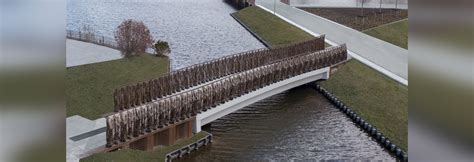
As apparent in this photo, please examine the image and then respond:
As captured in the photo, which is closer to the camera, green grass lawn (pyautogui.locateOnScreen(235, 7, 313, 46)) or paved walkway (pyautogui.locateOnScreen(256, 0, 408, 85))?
paved walkway (pyautogui.locateOnScreen(256, 0, 408, 85))

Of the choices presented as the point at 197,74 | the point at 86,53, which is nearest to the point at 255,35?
the point at 86,53

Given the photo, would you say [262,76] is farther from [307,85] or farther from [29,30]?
[29,30]

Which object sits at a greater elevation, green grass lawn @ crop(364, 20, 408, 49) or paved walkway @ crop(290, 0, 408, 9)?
paved walkway @ crop(290, 0, 408, 9)

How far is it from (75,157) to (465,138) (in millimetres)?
4971

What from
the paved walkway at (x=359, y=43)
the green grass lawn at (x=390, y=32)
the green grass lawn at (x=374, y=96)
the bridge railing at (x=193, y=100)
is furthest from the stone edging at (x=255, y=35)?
the bridge railing at (x=193, y=100)

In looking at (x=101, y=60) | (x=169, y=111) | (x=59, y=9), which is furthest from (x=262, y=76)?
(x=59, y=9)

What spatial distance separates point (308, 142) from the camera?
681 cm

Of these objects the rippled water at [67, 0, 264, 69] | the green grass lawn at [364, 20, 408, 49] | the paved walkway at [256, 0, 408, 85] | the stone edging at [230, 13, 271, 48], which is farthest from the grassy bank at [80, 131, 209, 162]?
the green grass lawn at [364, 20, 408, 49]

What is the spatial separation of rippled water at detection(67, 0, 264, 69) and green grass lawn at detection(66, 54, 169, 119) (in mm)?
657

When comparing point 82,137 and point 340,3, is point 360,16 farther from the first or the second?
point 82,137

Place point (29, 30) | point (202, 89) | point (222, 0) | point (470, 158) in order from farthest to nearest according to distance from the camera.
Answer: point (222, 0) < point (202, 89) < point (29, 30) < point (470, 158)

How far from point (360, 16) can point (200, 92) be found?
9924 mm

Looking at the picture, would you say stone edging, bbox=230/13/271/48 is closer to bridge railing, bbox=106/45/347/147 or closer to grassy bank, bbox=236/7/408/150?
grassy bank, bbox=236/7/408/150

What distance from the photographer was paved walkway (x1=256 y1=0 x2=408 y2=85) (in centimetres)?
987
